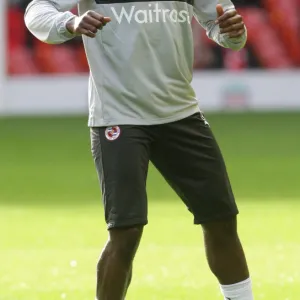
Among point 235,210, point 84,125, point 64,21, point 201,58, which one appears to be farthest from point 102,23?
point 201,58

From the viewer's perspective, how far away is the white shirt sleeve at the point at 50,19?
557 centimetres

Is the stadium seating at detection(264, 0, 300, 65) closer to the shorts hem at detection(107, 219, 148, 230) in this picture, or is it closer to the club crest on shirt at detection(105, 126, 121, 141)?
the club crest on shirt at detection(105, 126, 121, 141)

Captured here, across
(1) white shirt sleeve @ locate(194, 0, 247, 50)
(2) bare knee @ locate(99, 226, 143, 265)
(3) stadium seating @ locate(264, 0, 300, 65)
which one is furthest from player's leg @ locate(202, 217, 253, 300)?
(3) stadium seating @ locate(264, 0, 300, 65)

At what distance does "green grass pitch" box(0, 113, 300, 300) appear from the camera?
754 centimetres

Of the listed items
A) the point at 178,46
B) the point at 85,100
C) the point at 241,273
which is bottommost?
the point at 85,100

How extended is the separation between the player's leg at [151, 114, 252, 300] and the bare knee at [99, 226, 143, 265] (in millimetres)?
378

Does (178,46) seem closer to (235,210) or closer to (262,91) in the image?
(235,210)

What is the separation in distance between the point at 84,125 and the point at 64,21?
14.5 metres

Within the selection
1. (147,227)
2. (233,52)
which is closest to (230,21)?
(147,227)

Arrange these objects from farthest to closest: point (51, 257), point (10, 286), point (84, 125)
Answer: point (84, 125) < point (51, 257) < point (10, 286)

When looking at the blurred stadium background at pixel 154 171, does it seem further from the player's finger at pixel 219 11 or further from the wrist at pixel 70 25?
the wrist at pixel 70 25

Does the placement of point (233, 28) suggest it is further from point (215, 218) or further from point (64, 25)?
point (215, 218)

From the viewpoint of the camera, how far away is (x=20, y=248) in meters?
9.20

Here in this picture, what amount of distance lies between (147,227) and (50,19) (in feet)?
15.5
